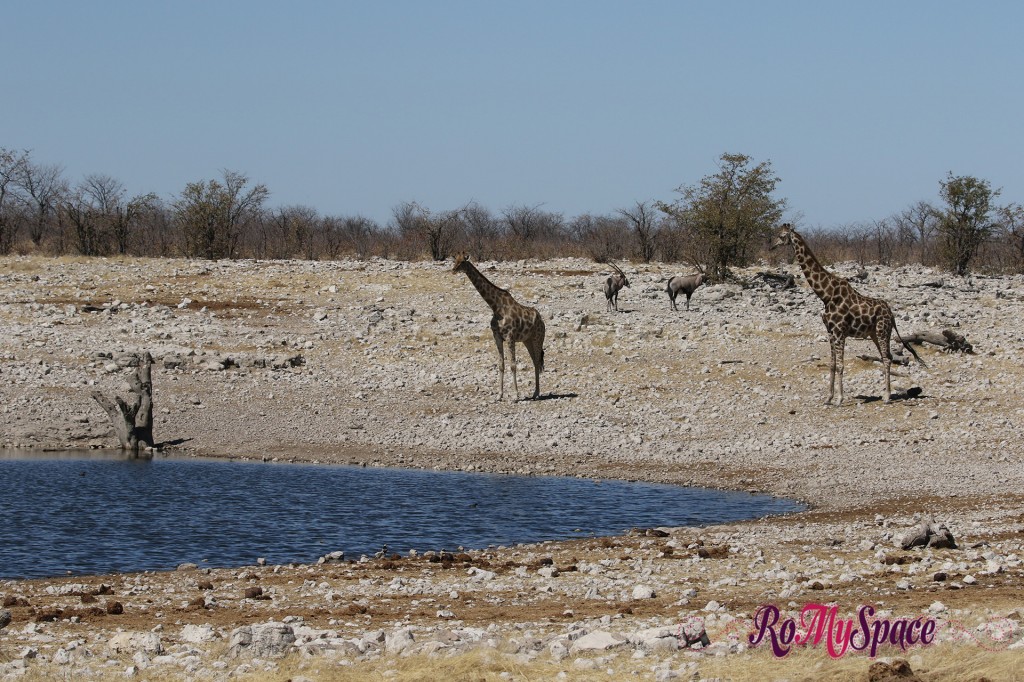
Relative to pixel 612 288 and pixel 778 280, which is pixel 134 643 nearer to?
pixel 612 288

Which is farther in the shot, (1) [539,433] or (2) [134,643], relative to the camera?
(1) [539,433]

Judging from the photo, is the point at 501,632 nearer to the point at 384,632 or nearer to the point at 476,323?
the point at 384,632

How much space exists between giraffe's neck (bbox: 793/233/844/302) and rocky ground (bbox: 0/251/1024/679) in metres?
2.22

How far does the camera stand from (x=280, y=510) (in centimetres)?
1747

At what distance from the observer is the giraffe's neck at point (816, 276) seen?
24578mm

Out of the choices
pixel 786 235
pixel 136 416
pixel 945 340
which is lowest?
pixel 136 416

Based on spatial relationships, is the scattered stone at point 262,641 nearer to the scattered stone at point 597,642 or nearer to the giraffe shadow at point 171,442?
the scattered stone at point 597,642

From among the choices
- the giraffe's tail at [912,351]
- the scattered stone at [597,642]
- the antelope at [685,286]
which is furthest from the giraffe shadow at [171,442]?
the antelope at [685,286]

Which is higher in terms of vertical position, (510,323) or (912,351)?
(510,323)

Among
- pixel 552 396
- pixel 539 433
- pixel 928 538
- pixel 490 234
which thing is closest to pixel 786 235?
pixel 552 396

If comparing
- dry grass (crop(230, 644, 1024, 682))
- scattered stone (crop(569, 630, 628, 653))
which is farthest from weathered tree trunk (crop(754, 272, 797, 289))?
dry grass (crop(230, 644, 1024, 682))

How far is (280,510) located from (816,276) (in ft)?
40.5

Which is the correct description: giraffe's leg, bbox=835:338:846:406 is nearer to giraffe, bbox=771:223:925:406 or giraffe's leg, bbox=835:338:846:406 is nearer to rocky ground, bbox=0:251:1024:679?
giraffe, bbox=771:223:925:406

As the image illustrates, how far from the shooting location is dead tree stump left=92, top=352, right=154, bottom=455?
75.2 ft
